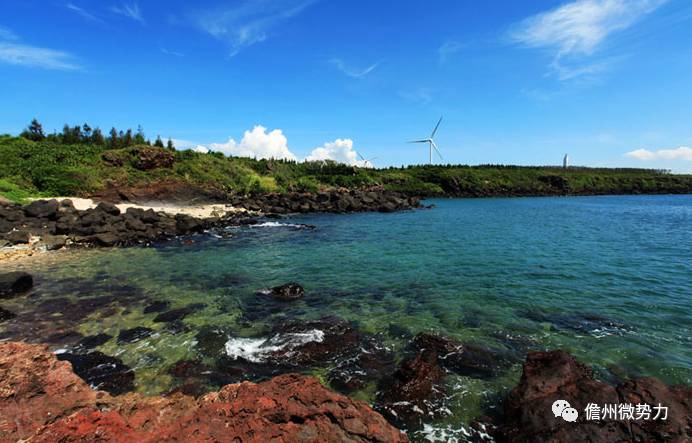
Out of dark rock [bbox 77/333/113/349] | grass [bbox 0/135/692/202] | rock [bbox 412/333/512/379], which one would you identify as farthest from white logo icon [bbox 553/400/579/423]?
grass [bbox 0/135/692/202]

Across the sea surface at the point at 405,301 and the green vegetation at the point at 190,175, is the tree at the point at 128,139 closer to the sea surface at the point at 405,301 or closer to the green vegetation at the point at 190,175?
the green vegetation at the point at 190,175

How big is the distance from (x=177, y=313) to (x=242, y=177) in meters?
62.6

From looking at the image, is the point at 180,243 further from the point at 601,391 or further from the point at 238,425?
the point at 601,391

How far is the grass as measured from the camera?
155ft

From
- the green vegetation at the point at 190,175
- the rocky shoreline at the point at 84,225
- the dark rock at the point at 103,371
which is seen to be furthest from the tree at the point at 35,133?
the dark rock at the point at 103,371

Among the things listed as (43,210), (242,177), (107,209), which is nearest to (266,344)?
(107,209)

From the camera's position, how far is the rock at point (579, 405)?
564 centimetres

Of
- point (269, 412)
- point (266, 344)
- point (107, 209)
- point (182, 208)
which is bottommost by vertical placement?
point (266, 344)

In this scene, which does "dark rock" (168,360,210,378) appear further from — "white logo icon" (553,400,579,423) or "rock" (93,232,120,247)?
"rock" (93,232,120,247)

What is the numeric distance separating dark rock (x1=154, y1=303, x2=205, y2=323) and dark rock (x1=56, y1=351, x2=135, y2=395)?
2804 millimetres

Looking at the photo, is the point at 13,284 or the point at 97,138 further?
the point at 97,138

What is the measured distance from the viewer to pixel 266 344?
38.2 ft

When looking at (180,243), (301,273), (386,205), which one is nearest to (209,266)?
(301,273)

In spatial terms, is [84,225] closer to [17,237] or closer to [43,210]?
[17,237]
